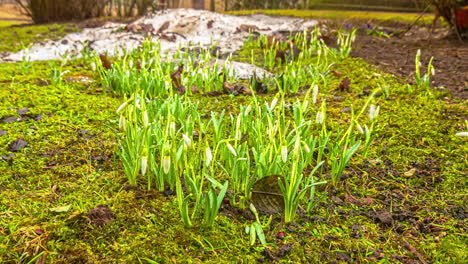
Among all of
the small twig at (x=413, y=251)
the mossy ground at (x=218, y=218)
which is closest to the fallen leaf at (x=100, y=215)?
the mossy ground at (x=218, y=218)

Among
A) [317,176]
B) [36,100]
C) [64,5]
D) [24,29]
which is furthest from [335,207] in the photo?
[64,5]

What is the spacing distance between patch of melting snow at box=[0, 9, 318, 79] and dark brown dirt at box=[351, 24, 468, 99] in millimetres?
1346

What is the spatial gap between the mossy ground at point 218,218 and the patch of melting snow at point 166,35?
3.67 m

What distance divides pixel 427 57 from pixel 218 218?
4510 mm

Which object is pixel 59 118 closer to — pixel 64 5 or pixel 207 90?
pixel 207 90

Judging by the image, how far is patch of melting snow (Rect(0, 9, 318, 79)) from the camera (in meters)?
6.24

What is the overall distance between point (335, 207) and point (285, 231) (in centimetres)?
33

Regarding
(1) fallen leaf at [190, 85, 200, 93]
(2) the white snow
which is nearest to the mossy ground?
(1) fallen leaf at [190, 85, 200, 93]

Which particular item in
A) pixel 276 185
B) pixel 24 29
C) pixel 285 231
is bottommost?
pixel 285 231

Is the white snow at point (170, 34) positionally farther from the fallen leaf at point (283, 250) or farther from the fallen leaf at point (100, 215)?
the fallen leaf at point (283, 250)

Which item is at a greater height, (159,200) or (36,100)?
(36,100)

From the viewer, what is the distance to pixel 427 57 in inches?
203

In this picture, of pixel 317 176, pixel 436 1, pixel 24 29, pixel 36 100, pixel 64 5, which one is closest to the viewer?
pixel 317 176

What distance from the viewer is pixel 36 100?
10.2 ft
